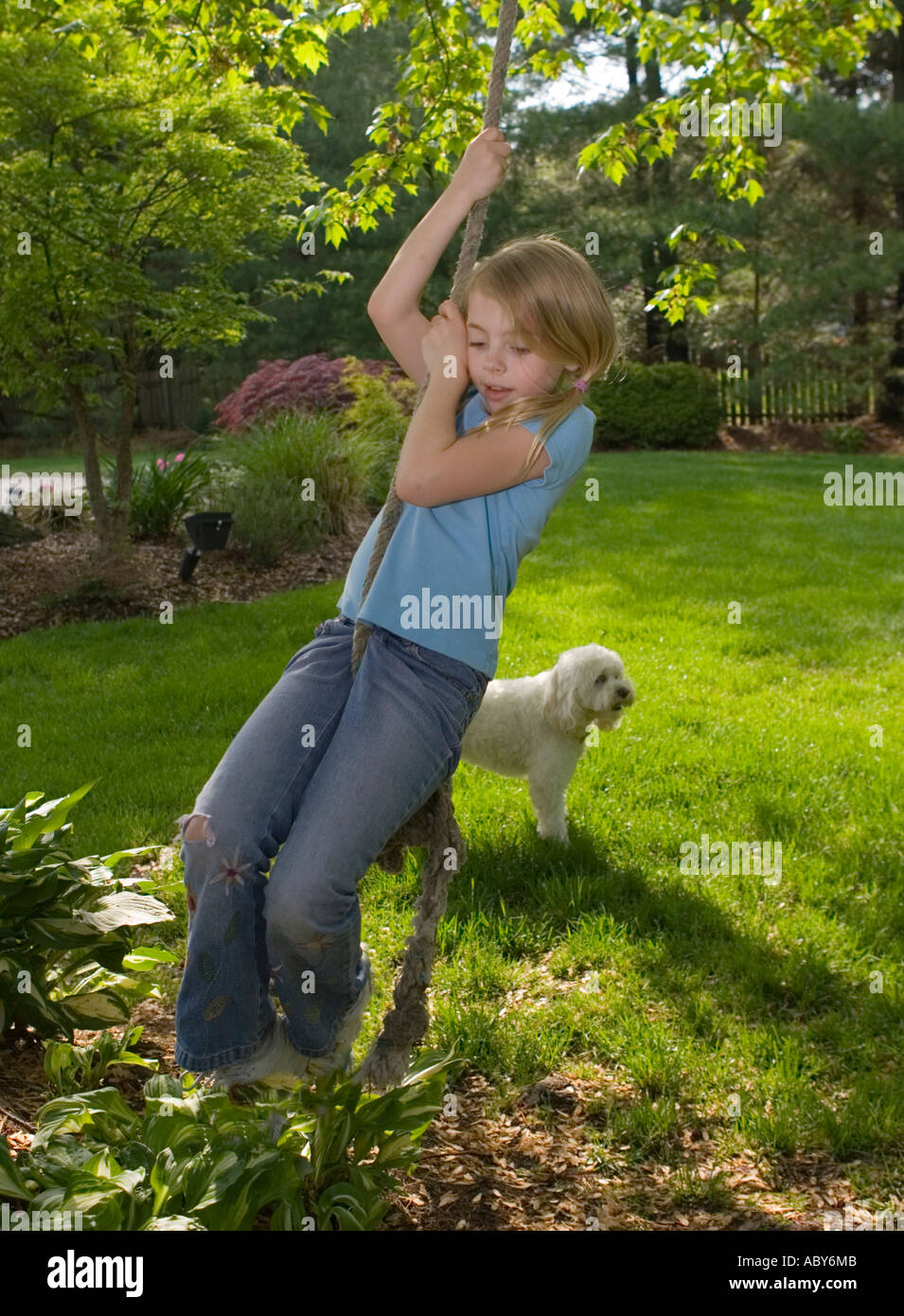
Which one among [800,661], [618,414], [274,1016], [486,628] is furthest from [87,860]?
[618,414]

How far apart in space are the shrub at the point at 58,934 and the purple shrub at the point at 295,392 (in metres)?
10.6

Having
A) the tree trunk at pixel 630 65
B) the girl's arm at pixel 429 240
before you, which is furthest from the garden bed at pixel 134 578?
the tree trunk at pixel 630 65

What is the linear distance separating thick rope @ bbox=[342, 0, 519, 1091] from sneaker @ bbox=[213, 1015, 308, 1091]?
0.14 meters

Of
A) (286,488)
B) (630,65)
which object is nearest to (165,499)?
(286,488)

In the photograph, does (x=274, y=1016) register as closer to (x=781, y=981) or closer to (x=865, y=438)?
(x=781, y=981)

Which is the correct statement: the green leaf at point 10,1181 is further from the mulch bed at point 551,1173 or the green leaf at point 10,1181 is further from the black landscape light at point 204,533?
the black landscape light at point 204,533

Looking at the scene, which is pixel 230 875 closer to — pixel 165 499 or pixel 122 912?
pixel 122 912

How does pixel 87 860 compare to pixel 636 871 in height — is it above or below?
above

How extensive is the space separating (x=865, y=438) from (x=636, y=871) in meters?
17.9

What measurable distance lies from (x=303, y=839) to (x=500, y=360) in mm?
1147

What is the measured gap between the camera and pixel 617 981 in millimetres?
3273

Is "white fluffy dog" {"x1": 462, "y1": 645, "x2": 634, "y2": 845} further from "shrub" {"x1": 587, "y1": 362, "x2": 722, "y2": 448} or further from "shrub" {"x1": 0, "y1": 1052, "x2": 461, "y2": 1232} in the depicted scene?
"shrub" {"x1": 587, "y1": 362, "x2": 722, "y2": 448}

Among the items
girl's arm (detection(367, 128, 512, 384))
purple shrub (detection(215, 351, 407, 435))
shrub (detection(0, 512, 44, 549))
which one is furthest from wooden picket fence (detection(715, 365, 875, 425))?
girl's arm (detection(367, 128, 512, 384))

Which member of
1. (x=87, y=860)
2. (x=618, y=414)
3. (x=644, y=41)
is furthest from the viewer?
(x=618, y=414)
